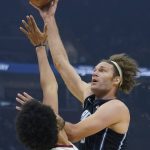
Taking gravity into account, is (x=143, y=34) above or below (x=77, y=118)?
above

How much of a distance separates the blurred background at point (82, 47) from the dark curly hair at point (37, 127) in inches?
144

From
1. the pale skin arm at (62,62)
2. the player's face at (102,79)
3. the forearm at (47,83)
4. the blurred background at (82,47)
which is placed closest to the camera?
the forearm at (47,83)

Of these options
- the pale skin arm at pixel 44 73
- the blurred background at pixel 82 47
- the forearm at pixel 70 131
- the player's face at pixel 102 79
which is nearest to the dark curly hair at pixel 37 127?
the pale skin arm at pixel 44 73

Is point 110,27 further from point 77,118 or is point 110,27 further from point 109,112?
point 109,112

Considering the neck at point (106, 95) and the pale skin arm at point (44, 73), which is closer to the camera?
the pale skin arm at point (44, 73)

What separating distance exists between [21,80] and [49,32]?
8.63 feet

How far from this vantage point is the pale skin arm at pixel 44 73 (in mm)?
2834

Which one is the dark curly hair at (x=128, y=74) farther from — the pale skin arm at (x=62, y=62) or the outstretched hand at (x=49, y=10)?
the outstretched hand at (x=49, y=10)

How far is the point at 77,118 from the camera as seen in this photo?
615 cm

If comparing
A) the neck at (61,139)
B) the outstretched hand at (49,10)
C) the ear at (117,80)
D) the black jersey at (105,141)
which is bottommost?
the black jersey at (105,141)

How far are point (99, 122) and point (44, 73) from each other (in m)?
0.38

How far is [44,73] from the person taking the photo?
9.69 feet

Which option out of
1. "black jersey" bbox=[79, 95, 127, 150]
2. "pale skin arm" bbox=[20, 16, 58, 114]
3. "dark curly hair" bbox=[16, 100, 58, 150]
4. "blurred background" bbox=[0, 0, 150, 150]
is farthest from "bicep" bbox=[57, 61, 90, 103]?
"blurred background" bbox=[0, 0, 150, 150]

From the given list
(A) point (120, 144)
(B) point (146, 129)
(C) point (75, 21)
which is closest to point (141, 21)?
(C) point (75, 21)
